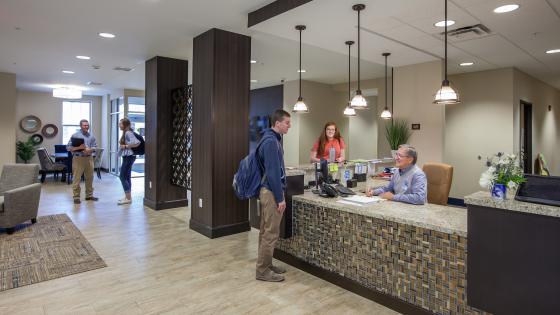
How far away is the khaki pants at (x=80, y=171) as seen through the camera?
21.4 ft

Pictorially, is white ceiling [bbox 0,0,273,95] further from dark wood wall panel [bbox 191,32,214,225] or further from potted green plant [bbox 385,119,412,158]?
potted green plant [bbox 385,119,412,158]

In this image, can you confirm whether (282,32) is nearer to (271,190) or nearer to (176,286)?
(271,190)

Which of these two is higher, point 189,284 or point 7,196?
point 7,196

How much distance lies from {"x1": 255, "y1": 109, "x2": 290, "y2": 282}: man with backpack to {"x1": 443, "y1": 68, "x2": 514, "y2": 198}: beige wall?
5341 mm

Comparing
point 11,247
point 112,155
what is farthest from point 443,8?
point 112,155

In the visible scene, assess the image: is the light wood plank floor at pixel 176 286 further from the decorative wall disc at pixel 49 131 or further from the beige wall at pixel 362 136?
the decorative wall disc at pixel 49 131

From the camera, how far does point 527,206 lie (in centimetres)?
180

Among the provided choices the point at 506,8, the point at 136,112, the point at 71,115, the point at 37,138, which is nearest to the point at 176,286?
the point at 506,8

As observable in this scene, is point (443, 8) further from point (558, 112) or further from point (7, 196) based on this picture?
point (558, 112)

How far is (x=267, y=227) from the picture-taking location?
301 centimetres

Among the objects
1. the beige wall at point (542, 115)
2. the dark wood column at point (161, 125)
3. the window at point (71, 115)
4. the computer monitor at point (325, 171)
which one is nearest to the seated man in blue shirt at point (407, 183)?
the computer monitor at point (325, 171)

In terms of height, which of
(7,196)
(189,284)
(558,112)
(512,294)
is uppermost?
(558,112)

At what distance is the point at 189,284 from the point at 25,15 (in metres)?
3.73

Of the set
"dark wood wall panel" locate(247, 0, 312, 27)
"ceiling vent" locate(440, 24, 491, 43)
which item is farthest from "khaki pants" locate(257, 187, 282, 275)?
"ceiling vent" locate(440, 24, 491, 43)
